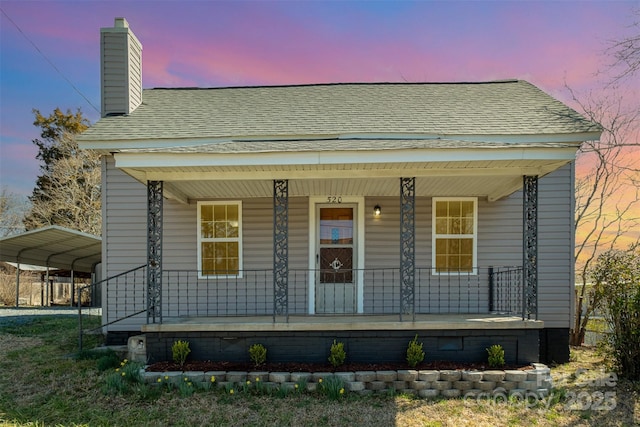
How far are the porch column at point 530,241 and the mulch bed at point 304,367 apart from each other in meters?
0.90

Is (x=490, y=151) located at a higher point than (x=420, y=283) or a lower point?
higher

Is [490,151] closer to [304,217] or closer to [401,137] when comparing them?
[401,137]

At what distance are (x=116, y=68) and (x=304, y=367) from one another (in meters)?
6.45

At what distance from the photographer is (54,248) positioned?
398 inches

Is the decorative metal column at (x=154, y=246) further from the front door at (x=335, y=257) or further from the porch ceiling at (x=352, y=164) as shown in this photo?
the front door at (x=335, y=257)

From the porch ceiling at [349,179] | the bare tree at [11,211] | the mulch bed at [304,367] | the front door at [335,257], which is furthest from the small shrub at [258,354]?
the bare tree at [11,211]

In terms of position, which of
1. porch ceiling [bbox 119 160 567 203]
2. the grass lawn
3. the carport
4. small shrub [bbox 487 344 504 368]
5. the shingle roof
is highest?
the shingle roof

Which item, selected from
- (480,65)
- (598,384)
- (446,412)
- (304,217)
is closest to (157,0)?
(304,217)

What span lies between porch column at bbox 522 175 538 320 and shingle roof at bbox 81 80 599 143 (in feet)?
4.54

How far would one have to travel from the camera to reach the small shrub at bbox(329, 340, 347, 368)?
18.2 ft

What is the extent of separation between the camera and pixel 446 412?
485cm

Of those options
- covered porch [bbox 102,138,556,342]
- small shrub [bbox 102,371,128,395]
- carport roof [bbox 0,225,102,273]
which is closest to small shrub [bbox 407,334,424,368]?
covered porch [bbox 102,138,556,342]

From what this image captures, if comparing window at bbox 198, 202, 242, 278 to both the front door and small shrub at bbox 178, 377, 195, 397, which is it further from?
small shrub at bbox 178, 377, 195, 397

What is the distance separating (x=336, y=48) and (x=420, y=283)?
248 inches
